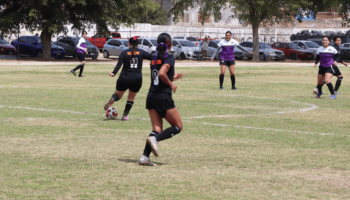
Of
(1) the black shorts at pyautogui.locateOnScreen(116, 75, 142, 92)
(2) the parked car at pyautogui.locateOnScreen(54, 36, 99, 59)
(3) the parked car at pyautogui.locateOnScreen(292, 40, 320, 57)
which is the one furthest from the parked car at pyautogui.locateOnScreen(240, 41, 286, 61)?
(1) the black shorts at pyautogui.locateOnScreen(116, 75, 142, 92)

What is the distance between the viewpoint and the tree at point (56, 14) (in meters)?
38.5

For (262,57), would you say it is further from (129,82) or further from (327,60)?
(129,82)

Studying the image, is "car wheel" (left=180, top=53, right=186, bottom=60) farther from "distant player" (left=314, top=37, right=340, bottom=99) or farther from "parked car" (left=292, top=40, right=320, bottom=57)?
"distant player" (left=314, top=37, right=340, bottom=99)

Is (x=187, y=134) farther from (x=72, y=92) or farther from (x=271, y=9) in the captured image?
(x=271, y=9)

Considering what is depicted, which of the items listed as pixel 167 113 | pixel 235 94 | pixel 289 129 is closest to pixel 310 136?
pixel 289 129

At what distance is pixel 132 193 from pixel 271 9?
41.1m

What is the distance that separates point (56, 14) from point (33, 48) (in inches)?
245

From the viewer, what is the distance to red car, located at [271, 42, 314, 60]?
→ 47.3 m

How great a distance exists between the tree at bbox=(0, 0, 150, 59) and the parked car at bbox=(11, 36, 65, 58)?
6.07ft

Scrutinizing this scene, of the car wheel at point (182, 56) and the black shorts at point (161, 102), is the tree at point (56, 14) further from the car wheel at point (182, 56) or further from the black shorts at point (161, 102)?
the black shorts at point (161, 102)

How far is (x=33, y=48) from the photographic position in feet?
143

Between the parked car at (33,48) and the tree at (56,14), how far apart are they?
185 centimetres

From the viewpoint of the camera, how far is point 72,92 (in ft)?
57.5

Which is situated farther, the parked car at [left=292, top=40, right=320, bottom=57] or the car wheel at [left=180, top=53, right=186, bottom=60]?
the parked car at [left=292, top=40, right=320, bottom=57]
